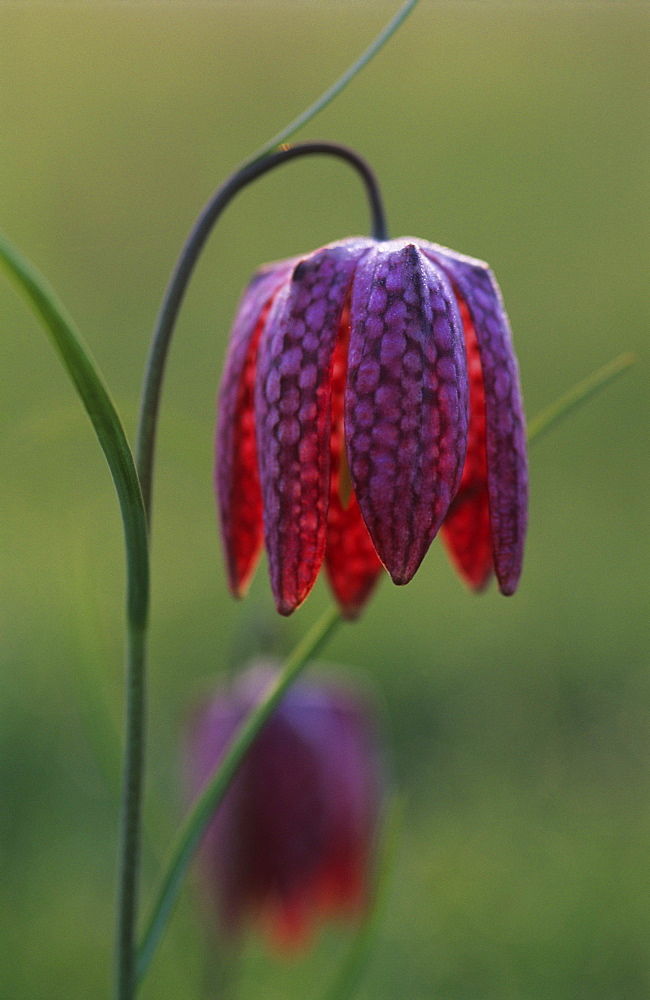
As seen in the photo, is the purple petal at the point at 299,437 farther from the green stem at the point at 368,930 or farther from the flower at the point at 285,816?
the flower at the point at 285,816

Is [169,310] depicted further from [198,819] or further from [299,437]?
[198,819]

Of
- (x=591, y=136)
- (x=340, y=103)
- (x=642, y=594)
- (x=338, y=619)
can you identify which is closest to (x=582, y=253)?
(x=591, y=136)

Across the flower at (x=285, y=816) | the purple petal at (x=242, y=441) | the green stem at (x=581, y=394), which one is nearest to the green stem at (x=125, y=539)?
the purple petal at (x=242, y=441)

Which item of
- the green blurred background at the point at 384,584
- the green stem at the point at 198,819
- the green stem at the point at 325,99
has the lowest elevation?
the green blurred background at the point at 384,584

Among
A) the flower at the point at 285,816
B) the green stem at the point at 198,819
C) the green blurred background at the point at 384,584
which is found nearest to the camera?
the green stem at the point at 198,819

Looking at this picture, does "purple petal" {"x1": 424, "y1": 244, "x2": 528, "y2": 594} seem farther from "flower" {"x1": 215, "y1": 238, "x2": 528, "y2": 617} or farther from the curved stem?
the curved stem

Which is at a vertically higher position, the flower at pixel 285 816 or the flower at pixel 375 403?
the flower at pixel 375 403

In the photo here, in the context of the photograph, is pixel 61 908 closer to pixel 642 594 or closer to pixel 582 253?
pixel 642 594

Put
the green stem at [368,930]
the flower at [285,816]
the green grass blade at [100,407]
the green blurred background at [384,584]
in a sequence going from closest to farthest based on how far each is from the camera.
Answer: the green grass blade at [100,407] → the green stem at [368,930] → the flower at [285,816] → the green blurred background at [384,584]

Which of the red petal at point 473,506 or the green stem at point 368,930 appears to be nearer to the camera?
the red petal at point 473,506

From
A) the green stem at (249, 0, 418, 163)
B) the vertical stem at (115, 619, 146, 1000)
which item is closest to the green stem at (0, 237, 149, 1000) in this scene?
the vertical stem at (115, 619, 146, 1000)
